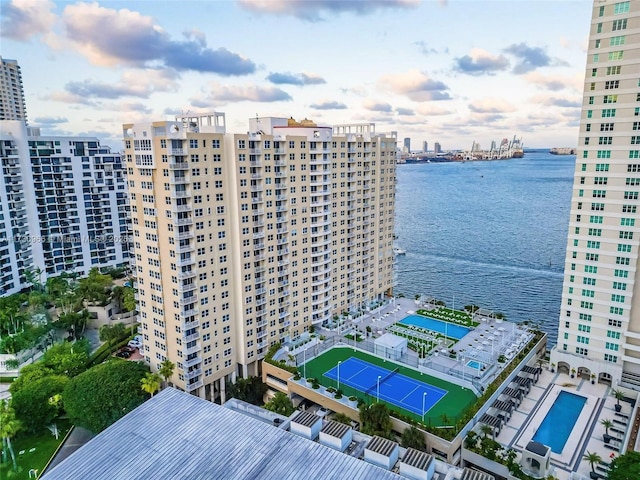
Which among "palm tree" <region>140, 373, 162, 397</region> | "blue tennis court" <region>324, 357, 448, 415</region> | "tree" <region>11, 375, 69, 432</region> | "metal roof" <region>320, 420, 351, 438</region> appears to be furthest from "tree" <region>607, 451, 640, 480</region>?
"tree" <region>11, 375, 69, 432</region>

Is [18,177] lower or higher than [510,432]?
higher

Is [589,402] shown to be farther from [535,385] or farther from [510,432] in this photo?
[510,432]

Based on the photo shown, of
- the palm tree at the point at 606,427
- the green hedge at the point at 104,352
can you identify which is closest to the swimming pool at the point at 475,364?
the palm tree at the point at 606,427

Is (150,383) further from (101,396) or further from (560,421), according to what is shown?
(560,421)

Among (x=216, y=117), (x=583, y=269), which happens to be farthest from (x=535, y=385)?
(x=216, y=117)

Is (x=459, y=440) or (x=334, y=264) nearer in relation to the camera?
(x=459, y=440)
